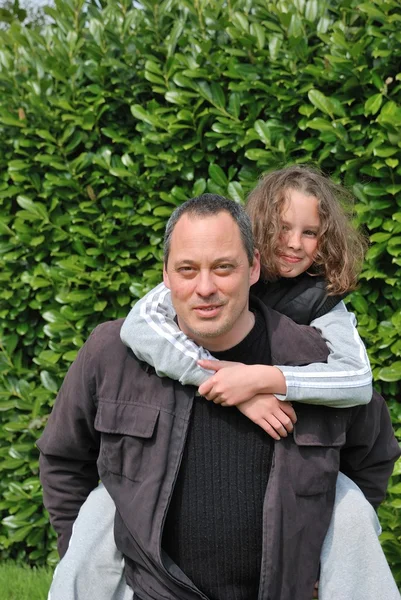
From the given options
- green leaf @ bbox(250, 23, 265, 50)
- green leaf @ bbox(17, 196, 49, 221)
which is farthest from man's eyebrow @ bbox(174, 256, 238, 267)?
green leaf @ bbox(17, 196, 49, 221)

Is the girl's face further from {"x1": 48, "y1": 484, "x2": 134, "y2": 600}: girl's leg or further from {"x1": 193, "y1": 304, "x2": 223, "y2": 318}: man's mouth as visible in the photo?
{"x1": 48, "y1": 484, "x2": 134, "y2": 600}: girl's leg

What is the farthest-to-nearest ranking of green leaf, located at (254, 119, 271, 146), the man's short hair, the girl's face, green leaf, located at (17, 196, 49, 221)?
1. green leaf, located at (17, 196, 49, 221)
2. green leaf, located at (254, 119, 271, 146)
3. the girl's face
4. the man's short hair

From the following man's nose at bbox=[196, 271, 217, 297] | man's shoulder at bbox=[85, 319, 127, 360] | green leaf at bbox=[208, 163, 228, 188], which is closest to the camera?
man's nose at bbox=[196, 271, 217, 297]

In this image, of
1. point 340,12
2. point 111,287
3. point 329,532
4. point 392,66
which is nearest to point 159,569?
point 329,532

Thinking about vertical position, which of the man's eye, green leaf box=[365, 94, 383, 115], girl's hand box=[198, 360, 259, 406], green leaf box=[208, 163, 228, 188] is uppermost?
green leaf box=[365, 94, 383, 115]

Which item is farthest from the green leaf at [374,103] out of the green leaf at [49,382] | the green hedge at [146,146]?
the green leaf at [49,382]

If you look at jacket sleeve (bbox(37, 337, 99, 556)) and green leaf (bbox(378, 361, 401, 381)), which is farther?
green leaf (bbox(378, 361, 401, 381))

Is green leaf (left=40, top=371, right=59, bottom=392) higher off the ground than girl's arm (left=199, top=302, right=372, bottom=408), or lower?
lower

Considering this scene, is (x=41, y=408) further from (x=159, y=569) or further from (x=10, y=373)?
(x=159, y=569)

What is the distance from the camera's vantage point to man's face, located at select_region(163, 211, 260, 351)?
2.54m

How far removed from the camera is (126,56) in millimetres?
4363

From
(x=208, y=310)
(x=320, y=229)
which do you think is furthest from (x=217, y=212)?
(x=320, y=229)

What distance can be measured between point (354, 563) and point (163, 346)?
33.2 inches

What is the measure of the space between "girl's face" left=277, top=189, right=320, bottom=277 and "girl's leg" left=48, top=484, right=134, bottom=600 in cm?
97
